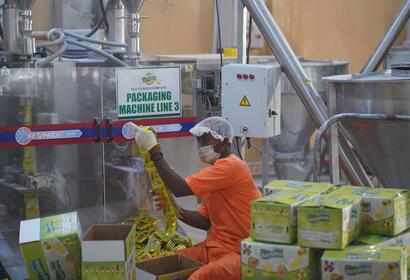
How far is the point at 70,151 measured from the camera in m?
4.22

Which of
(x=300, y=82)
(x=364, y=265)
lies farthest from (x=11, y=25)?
(x=364, y=265)

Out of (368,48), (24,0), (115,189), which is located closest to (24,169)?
(115,189)

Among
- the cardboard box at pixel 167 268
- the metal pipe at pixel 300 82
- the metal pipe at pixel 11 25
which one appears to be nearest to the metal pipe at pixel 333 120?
the metal pipe at pixel 300 82

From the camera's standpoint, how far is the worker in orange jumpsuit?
3.21m

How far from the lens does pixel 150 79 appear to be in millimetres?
4332

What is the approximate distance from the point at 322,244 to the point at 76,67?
2163mm

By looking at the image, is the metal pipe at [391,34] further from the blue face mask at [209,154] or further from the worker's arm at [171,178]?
the worker's arm at [171,178]

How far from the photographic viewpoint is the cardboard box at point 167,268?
128 inches

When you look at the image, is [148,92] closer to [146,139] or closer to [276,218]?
A: [146,139]

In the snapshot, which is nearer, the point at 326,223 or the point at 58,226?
the point at 326,223

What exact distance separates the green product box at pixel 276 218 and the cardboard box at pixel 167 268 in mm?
736

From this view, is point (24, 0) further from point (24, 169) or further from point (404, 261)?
point (404, 261)

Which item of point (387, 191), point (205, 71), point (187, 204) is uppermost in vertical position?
point (205, 71)

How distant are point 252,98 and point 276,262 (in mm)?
1650
